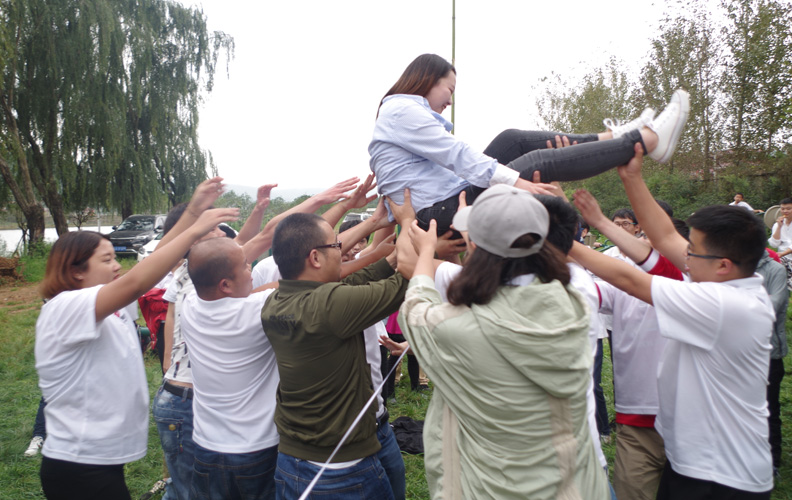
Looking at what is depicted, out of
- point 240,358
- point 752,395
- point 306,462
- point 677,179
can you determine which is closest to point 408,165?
point 240,358

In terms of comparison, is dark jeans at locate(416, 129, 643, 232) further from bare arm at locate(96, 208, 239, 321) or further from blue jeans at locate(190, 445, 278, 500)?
blue jeans at locate(190, 445, 278, 500)

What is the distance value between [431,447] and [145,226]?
20262mm

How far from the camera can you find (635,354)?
110 inches

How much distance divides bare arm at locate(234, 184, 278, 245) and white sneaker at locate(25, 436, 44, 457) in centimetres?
314

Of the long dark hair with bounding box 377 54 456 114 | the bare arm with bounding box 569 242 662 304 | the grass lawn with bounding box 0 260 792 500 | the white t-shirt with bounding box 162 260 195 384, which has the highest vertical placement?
the long dark hair with bounding box 377 54 456 114

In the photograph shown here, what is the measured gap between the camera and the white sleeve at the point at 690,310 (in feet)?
6.49

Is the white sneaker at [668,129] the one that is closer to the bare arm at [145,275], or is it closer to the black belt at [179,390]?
the bare arm at [145,275]

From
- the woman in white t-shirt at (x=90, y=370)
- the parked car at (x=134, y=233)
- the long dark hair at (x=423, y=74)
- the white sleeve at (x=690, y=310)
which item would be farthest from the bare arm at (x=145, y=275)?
the parked car at (x=134, y=233)

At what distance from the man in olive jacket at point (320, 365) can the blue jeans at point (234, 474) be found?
0.24 metres

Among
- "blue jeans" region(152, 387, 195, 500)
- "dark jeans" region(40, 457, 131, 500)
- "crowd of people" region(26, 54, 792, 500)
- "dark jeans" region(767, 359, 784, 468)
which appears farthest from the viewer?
"dark jeans" region(767, 359, 784, 468)

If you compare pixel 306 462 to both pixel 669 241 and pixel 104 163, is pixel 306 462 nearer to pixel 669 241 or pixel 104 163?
pixel 669 241

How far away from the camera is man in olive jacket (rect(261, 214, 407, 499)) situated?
6.96ft

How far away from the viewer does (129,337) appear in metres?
2.50

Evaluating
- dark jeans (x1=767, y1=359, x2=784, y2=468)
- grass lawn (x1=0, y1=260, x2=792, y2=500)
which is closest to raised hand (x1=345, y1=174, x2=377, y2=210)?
grass lawn (x1=0, y1=260, x2=792, y2=500)
